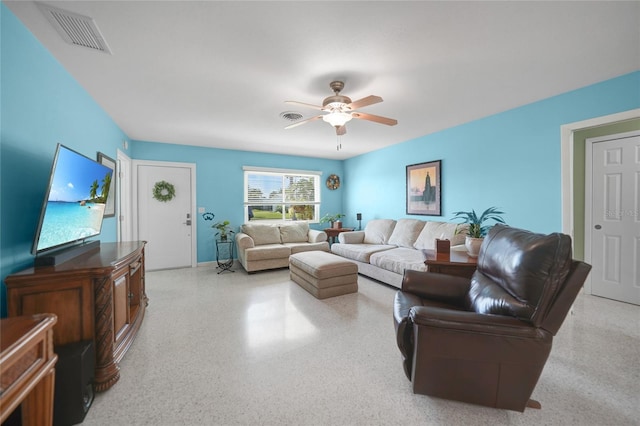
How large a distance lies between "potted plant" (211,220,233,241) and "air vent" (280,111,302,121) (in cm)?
238

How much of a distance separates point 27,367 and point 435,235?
4115 millimetres

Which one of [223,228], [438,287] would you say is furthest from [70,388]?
[223,228]

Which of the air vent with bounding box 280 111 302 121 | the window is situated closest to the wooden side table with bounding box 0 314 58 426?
the air vent with bounding box 280 111 302 121

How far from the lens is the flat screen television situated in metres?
1.60

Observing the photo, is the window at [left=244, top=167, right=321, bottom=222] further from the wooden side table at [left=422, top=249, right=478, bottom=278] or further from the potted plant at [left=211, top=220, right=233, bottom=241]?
the wooden side table at [left=422, top=249, right=478, bottom=278]

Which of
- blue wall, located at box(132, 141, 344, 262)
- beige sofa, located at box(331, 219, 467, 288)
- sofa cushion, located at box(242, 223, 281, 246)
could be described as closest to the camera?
beige sofa, located at box(331, 219, 467, 288)

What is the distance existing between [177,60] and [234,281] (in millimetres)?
2996

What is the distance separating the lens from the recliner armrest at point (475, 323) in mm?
1273

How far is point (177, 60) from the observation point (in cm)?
212

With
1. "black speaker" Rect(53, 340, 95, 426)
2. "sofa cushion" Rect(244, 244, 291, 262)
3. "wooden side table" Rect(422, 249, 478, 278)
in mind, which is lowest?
"black speaker" Rect(53, 340, 95, 426)

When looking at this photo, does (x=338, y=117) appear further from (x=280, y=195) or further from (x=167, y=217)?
(x=167, y=217)

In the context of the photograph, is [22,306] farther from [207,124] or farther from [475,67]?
[475,67]

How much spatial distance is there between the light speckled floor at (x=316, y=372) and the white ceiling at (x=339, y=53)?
7.72 ft

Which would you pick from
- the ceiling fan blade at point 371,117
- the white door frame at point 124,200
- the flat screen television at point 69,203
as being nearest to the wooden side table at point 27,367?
the flat screen television at point 69,203
